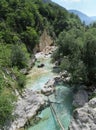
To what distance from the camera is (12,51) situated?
44.8 metres

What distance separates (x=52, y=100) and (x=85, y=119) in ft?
37.0

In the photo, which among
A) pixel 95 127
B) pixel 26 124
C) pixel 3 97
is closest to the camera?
pixel 95 127

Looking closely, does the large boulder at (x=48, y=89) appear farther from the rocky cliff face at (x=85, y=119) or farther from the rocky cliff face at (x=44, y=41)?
the rocky cliff face at (x=44, y=41)

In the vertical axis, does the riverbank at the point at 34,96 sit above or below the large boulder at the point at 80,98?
below

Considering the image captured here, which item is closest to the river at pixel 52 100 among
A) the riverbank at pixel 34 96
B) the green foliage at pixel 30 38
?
the riverbank at pixel 34 96

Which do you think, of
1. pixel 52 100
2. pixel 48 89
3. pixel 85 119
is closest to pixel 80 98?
pixel 52 100

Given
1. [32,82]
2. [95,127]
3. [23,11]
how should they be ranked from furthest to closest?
[23,11] → [32,82] → [95,127]

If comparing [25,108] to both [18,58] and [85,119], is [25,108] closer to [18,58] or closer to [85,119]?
[85,119]

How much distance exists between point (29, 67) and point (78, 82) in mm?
18911

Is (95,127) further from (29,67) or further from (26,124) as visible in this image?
(29,67)

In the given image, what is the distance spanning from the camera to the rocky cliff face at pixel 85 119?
2025cm

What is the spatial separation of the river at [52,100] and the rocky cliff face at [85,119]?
3212 mm

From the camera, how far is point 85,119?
68.9 ft

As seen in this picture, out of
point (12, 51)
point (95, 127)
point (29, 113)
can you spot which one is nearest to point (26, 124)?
point (29, 113)
